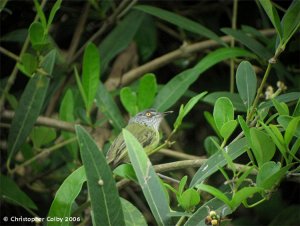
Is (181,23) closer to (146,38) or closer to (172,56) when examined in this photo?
(172,56)

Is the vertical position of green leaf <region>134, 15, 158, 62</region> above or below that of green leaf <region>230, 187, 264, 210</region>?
above

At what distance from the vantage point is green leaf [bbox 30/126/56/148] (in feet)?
13.3

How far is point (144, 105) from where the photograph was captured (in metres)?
3.86

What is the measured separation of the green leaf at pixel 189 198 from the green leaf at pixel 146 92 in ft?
4.89

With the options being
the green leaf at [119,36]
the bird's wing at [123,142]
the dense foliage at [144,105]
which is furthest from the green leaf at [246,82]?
the green leaf at [119,36]

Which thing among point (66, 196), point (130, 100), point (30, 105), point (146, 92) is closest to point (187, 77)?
point (146, 92)

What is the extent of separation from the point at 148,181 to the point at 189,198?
0.18 meters

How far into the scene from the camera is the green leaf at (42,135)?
4043mm

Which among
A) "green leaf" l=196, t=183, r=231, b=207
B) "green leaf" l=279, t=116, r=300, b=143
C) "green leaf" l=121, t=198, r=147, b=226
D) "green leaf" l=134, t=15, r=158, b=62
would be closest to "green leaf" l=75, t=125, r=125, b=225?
"green leaf" l=121, t=198, r=147, b=226

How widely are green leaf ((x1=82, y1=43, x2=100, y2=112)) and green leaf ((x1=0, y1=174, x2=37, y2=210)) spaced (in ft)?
2.40

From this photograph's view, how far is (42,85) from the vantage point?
3.73 metres

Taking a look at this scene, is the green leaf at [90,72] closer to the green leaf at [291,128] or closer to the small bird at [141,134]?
the small bird at [141,134]

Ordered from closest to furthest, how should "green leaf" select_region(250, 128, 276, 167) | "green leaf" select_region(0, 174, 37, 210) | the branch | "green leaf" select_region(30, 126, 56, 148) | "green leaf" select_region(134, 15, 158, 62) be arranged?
"green leaf" select_region(250, 128, 276, 167) → "green leaf" select_region(0, 174, 37, 210) → "green leaf" select_region(30, 126, 56, 148) → the branch → "green leaf" select_region(134, 15, 158, 62)

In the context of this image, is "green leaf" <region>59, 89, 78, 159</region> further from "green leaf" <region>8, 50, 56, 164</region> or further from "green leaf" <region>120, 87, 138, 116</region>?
"green leaf" <region>120, 87, 138, 116</region>
